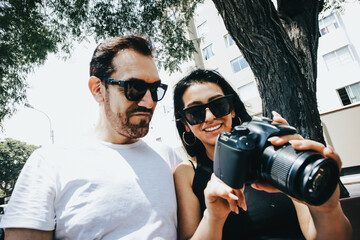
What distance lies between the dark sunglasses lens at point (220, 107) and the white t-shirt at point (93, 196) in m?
0.66

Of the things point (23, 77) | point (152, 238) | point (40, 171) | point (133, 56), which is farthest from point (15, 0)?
point (152, 238)

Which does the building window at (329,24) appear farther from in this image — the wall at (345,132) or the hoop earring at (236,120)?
the hoop earring at (236,120)

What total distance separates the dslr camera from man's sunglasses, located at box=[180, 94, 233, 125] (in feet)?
1.86

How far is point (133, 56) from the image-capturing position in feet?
5.74

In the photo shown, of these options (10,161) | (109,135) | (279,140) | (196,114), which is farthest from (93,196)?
(10,161)

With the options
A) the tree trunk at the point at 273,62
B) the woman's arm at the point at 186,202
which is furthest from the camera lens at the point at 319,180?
the tree trunk at the point at 273,62

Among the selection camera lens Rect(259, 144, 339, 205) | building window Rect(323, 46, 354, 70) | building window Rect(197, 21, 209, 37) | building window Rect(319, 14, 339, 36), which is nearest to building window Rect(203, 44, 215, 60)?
building window Rect(197, 21, 209, 37)

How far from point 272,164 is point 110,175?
1007 mm

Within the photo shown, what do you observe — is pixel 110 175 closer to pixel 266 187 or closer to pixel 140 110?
pixel 140 110

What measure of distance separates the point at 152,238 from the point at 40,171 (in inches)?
31.2

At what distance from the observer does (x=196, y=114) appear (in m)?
1.68

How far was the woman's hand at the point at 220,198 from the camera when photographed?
3.43 ft

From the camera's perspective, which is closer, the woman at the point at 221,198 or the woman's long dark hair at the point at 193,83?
the woman at the point at 221,198

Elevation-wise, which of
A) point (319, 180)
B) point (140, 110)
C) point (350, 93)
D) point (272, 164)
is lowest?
point (350, 93)
